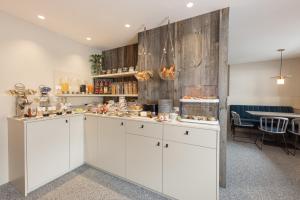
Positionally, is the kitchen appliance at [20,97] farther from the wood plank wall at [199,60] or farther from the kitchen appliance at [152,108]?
the wood plank wall at [199,60]

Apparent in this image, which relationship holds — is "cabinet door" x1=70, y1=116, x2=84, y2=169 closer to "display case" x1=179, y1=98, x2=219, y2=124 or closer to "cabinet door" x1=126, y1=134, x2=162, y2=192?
"cabinet door" x1=126, y1=134, x2=162, y2=192

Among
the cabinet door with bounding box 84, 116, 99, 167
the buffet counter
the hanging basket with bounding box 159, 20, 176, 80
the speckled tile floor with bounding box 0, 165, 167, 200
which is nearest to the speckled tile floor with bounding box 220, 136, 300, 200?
the buffet counter

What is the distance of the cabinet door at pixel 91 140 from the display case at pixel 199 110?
4.84ft

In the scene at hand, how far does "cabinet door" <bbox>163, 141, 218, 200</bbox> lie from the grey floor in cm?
32

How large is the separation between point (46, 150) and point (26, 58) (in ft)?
4.95

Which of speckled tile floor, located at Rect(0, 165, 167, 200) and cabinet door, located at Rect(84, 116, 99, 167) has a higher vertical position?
cabinet door, located at Rect(84, 116, 99, 167)

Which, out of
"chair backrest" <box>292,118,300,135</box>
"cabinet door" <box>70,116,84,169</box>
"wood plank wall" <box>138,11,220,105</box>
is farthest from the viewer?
"chair backrest" <box>292,118,300,135</box>

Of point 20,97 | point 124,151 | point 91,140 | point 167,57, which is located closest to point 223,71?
point 167,57

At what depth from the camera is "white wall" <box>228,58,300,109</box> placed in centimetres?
489

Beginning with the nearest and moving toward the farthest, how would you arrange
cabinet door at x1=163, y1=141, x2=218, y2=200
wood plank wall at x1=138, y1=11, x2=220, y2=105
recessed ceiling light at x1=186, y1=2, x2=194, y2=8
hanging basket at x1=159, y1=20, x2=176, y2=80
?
cabinet door at x1=163, y1=141, x2=218, y2=200, recessed ceiling light at x1=186, y1=2, x2=194, y2=8, wood plank wall at x1=138, y1=11, x2=220, y2=105, hanging basket at x1=159, y1=20, x2=176, y2=80

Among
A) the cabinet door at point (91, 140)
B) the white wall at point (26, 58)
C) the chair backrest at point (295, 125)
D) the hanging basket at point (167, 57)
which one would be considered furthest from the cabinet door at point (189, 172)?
the chair backrest at point (295, 125)

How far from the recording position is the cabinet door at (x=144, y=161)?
1.89 metres

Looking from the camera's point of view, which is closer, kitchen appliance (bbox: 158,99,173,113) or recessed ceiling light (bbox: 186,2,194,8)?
recessed ceiling light (bbox: 186,2,194,8)

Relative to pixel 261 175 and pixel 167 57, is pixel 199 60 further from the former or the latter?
pixel 261 175
